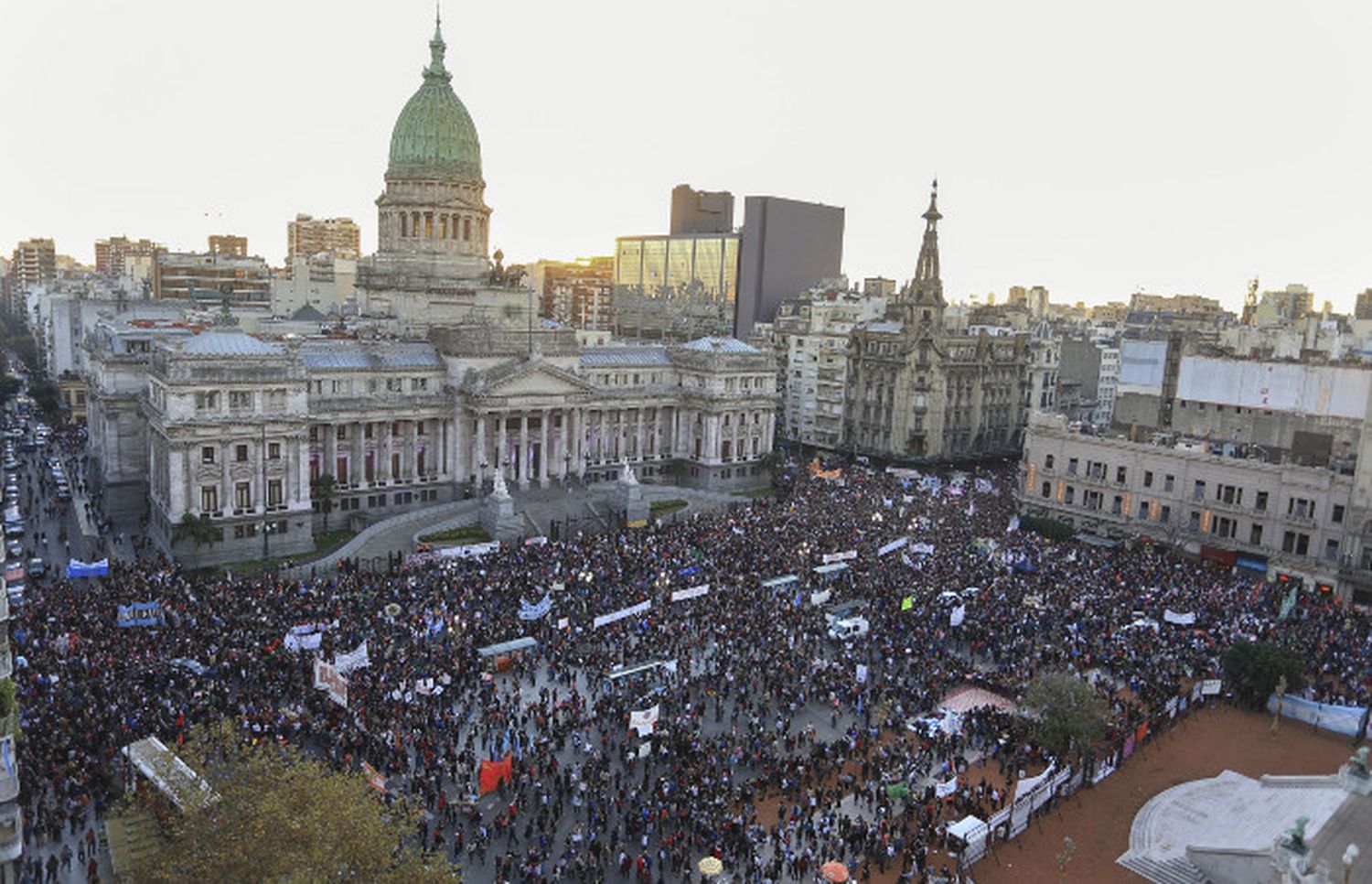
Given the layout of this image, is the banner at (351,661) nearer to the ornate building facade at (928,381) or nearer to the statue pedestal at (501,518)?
the statue pedestal at (501,518)

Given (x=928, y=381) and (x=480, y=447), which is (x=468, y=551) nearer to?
(x=480, y=447)

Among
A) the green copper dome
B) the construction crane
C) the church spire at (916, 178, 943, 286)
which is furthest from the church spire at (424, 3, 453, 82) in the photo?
the construction crane

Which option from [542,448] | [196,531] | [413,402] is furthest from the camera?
Answer: [542,448]

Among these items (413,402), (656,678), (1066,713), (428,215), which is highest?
(428,215)

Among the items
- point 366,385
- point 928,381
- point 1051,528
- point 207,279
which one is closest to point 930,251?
point 928,381

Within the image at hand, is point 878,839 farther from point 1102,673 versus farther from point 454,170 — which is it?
point 454,170

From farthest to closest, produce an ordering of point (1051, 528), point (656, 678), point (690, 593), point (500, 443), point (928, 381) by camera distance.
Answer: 1. point (928, 381)
2. point (500, 443)
3. point (1051, 528)
4. point (690, 593)
5. point (656, 678)

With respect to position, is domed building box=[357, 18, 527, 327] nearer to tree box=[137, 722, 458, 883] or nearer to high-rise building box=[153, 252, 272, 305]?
high-rise building box=[153, 252, 272, 305]
